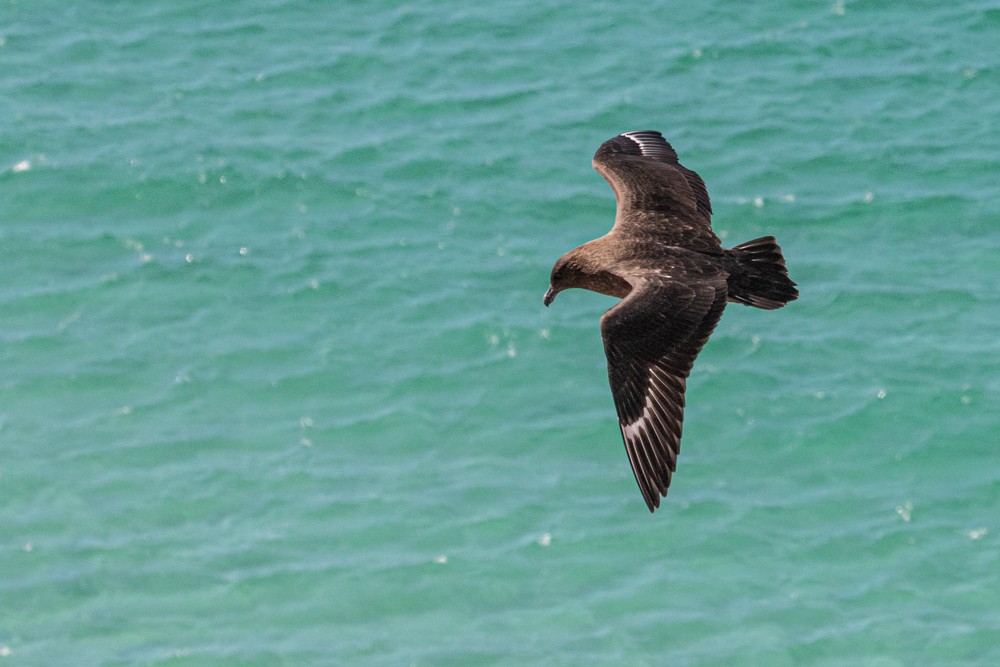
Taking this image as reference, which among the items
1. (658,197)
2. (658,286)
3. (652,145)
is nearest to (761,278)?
(658,286)

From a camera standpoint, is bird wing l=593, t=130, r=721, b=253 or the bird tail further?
bird wing l=593, t=130, r=721, b=253

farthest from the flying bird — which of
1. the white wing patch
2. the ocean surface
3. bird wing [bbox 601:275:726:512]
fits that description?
the ocean surface

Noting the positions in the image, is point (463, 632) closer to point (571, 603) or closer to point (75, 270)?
point (571, 603)

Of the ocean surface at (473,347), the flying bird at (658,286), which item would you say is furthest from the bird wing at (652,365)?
the ocean surface at (473,347)

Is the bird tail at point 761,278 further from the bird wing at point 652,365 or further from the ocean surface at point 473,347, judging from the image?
the ocean surface at point 473,347

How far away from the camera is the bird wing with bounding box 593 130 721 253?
10.4 metres

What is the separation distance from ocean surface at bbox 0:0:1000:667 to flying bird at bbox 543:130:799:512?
3.97 meters

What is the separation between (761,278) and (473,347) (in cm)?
635

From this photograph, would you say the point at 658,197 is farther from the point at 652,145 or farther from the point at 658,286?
the point at 658,286

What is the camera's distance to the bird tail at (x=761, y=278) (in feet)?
31.9

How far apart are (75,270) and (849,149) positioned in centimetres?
839

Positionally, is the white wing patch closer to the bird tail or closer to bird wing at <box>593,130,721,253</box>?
bird wing at <box>593,130,721,253</box>

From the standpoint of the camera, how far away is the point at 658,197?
1095 cm

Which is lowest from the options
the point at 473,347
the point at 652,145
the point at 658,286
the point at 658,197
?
the point at 473,347
